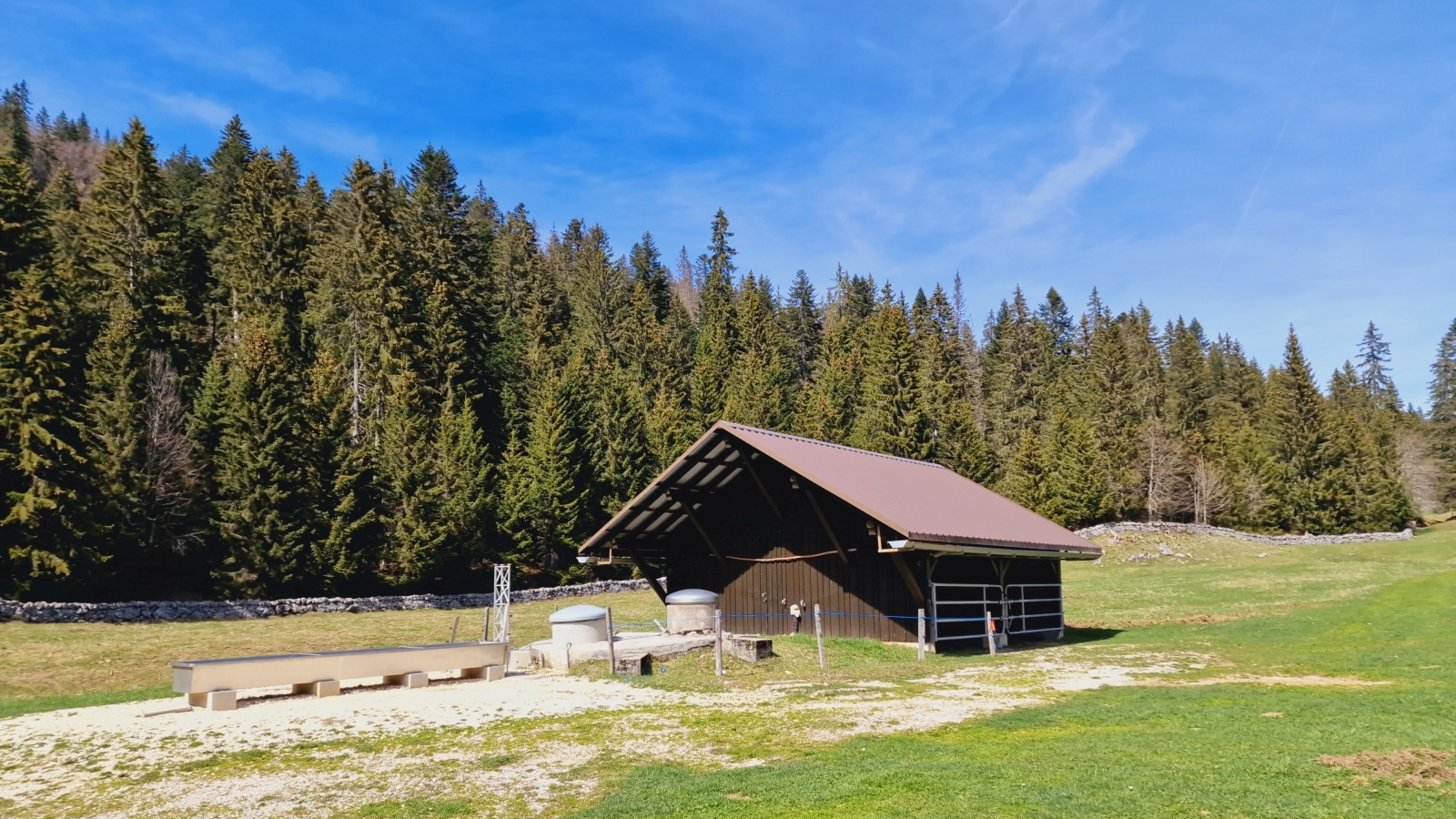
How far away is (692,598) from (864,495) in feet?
21.2

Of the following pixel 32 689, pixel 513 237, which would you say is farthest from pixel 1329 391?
pixel 32 689

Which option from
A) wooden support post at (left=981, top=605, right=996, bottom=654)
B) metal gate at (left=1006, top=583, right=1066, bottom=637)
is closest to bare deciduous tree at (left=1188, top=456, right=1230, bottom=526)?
metal gate at (left=1006, top=583, right=1066, bottom=637)

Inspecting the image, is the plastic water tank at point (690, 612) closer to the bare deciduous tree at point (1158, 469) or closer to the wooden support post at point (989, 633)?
the wooden support post at point (989, 633)

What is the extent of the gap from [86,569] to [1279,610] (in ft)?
142

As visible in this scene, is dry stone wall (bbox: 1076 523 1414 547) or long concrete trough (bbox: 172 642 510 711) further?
dry stone wall (bbox: 1076 523 1414 547)

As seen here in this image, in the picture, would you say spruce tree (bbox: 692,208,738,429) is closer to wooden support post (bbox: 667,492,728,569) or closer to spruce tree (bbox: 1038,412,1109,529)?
spruce tree (bbox: 1038,412,1109,529)

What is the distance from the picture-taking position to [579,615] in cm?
2197

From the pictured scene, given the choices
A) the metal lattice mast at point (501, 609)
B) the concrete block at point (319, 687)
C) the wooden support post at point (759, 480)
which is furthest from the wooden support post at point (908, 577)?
the concrete block at point (319, 687)

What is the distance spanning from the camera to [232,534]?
35969mm

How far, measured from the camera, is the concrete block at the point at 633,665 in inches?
743

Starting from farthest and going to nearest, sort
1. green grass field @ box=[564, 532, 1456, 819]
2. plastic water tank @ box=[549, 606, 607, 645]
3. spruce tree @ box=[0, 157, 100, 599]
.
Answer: spruce tree @ box=[0, 157, 100, 599] < plastic water tank @ box=[549, 606, 607, 645] < green grass field @ box=[564, 532, 1456, 819]

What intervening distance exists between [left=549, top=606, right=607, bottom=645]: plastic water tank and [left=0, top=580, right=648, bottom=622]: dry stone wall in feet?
61.5

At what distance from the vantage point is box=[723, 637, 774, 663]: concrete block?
19984 millimetres

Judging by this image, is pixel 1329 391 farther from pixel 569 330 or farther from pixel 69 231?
pixel 69 231
